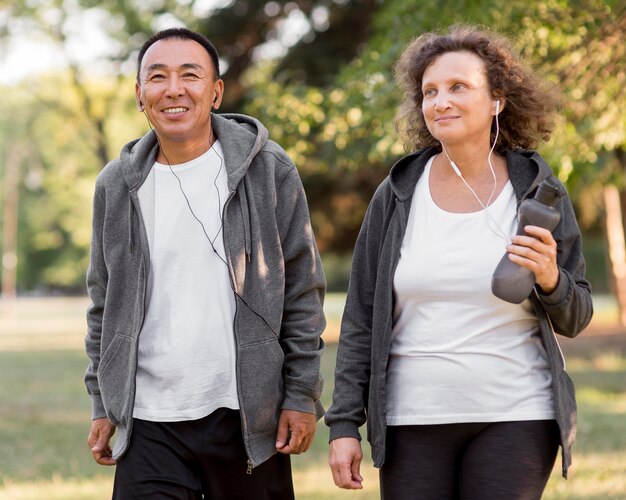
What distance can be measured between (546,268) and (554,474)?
5490 millimetres

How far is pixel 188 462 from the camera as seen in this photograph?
12.6 feet

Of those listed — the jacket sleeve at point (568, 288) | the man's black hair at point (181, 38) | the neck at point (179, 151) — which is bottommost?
the jacket sleeve at point (568, 288)

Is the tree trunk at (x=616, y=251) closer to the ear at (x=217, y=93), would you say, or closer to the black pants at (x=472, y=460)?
the ear at (x=217, y=93)

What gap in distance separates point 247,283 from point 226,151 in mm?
498

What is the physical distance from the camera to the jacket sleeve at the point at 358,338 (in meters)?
3.71

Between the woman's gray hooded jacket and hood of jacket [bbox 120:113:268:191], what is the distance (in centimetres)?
52

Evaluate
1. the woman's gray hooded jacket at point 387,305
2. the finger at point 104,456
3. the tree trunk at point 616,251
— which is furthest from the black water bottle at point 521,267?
the tree trunk at point 616,251

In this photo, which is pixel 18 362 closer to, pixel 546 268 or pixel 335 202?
pixel 335 202

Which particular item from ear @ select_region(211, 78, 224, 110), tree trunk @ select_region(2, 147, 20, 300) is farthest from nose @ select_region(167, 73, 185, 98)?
tree trunk @ select_region(2, 147, 20, 300)

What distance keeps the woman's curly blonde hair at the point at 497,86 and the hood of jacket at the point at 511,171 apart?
91mm

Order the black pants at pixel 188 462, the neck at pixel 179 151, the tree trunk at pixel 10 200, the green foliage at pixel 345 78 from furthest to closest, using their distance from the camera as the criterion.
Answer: the tree trunk at pixel 10 200
the green foliage at pixel 345 78
the neck at pixel 179 151
the black pants at pixel 188 462

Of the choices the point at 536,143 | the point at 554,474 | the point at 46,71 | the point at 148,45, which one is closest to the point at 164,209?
the point at 148,45

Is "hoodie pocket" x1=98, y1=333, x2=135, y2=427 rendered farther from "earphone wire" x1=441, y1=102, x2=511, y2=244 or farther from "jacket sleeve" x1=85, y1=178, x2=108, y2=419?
"earphone wire" x1=441, y1=102, x2=511, y2=244

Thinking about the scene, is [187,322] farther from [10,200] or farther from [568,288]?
[10,200]
